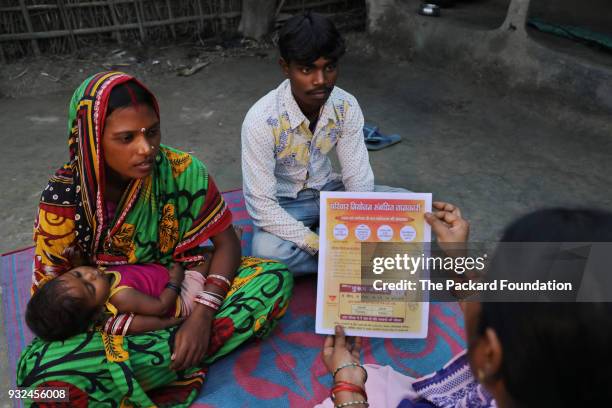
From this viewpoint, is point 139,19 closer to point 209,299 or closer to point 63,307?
point 209,299

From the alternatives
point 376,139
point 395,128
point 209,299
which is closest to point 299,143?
point 209,299

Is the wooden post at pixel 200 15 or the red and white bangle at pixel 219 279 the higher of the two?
the wooden post at pixel 200 15

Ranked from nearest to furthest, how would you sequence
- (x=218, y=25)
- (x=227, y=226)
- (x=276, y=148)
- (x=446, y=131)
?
(x=227, y=226) < (x=276, y=148) < (x=446, y=131) < (x=218, y=25)

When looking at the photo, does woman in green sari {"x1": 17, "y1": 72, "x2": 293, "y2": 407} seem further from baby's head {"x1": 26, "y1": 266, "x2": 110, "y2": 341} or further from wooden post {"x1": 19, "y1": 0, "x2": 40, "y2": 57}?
wooden post {"x1": 19, "y1": 0, "x2": 40, "y2": 57}

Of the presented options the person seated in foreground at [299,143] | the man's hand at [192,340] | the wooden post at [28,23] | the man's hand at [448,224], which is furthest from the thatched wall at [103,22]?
the man's hand at [448,224]

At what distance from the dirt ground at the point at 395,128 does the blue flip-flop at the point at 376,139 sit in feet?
0.23

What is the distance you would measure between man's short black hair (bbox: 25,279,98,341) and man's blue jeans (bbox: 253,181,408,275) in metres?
0.94

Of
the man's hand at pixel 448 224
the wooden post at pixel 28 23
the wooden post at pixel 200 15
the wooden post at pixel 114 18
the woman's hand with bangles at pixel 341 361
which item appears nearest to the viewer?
the woman's hand with bangles at pixel 341 361

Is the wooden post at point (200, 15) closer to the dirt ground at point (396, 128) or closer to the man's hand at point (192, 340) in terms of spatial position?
the dirt ground at point (396, 128)

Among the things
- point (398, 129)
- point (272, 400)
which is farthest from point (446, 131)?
point (272, 400)

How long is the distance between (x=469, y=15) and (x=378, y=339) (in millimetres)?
4879

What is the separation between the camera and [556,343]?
78 cm

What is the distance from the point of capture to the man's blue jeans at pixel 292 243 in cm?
249

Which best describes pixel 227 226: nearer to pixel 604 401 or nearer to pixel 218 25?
pixel 604 401
